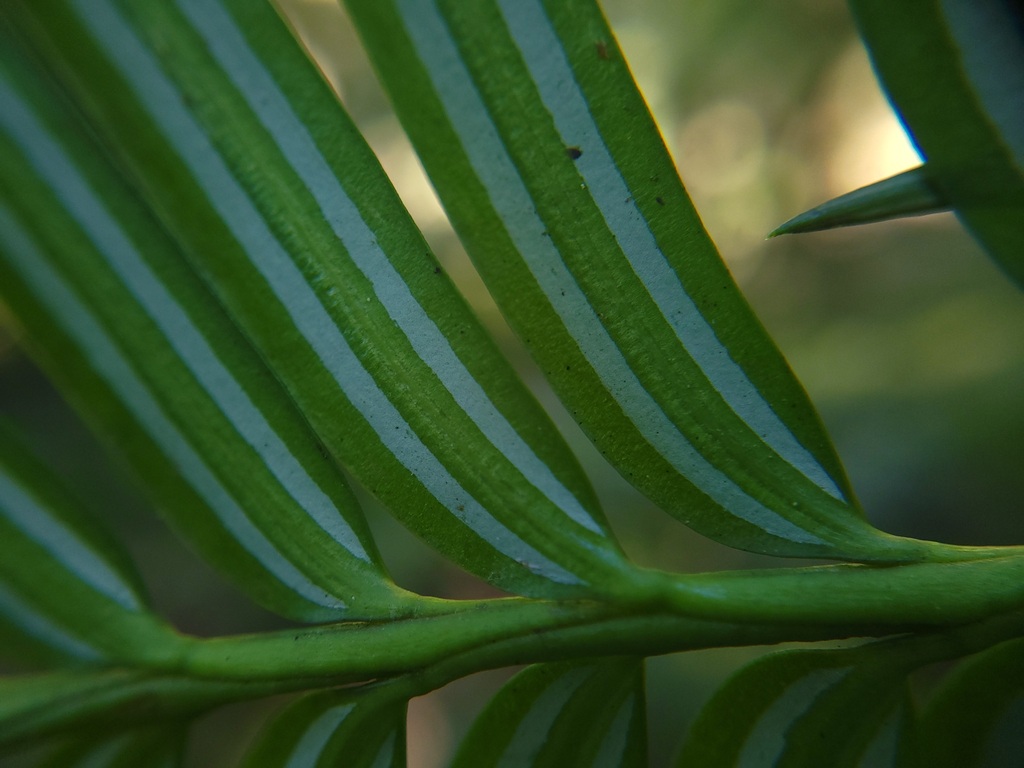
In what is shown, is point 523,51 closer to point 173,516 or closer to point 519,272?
point 519,272

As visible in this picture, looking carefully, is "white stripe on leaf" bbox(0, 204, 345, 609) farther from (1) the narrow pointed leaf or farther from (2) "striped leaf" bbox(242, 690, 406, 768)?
(1) the narrow pointed leaf

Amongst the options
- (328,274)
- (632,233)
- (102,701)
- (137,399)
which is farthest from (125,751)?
(632,233)

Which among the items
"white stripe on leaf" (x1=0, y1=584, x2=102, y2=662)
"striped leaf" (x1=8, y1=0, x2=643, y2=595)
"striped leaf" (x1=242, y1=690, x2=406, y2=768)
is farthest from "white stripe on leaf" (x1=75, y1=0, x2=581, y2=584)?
"white stripe on leaf" (x1=0, y1=584, x2=102, y2=662)

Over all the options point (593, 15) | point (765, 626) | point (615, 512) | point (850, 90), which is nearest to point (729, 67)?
point (850, 90)

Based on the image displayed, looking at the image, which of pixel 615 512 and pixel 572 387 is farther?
pixel 615 512

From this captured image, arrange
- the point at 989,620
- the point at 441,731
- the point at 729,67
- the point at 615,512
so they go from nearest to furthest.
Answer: the point at 989,620 < the point at 615,512 < the point at 441,731 < the point at 729,67

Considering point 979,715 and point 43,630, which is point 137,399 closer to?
point 43,630
